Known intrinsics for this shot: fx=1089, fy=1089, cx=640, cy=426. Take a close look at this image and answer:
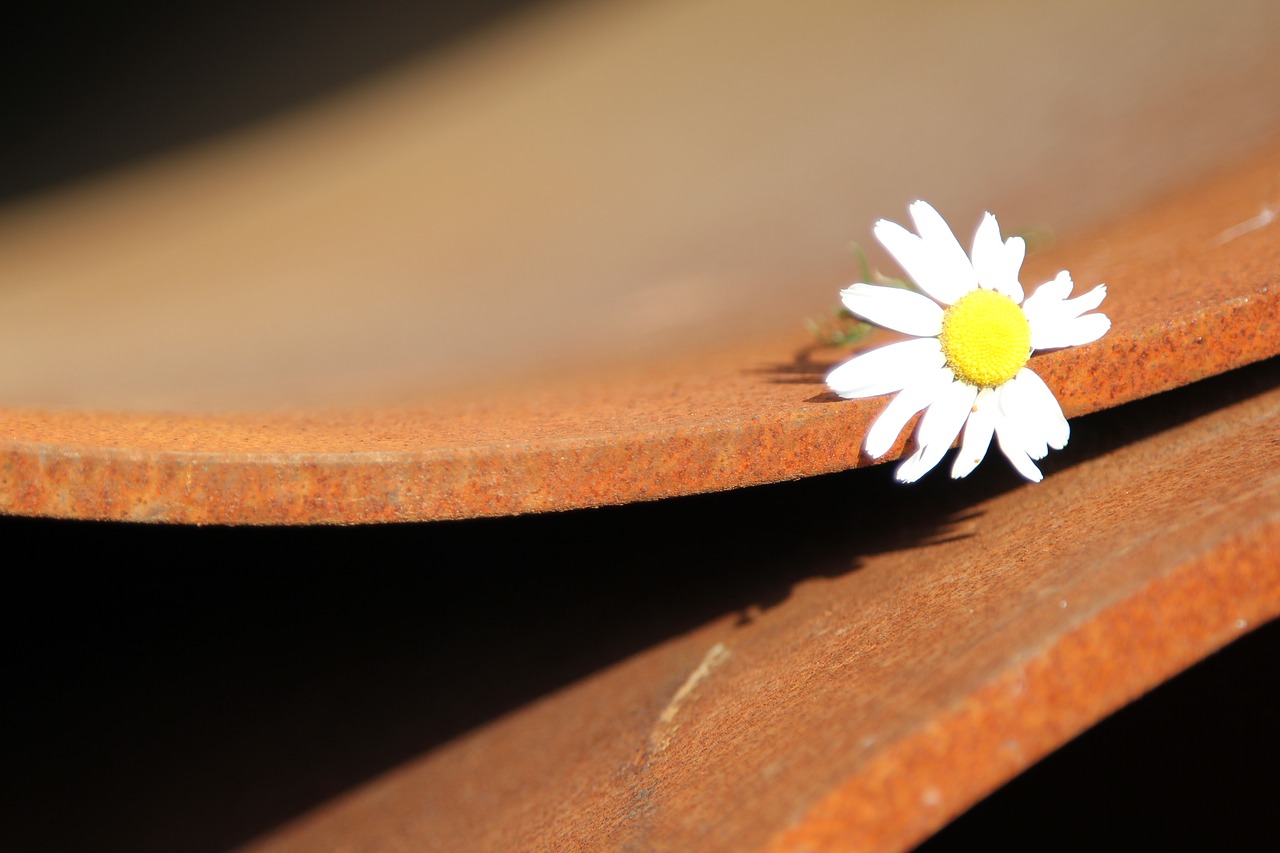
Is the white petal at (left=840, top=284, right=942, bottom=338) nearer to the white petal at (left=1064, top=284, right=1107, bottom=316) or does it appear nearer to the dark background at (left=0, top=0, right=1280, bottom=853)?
the white petal at (left=1064, top=284, right=1107, bottom=316)

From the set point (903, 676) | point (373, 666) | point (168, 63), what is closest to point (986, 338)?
point (903, 676)

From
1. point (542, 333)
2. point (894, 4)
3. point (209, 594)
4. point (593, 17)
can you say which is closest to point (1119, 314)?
point (209, 594)

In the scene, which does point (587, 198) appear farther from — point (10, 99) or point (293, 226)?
point (10, 99)

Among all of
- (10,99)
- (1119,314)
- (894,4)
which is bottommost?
(1119,314)

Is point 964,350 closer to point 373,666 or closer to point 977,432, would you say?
point 977,432

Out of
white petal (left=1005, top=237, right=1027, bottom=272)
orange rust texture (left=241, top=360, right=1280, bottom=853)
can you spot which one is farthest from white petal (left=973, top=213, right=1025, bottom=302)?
orange rust texture (left=241, top=360, right=1280, bottom=853)

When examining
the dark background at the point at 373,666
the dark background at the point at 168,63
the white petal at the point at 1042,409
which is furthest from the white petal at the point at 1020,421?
the dark background at the point at 168,63
